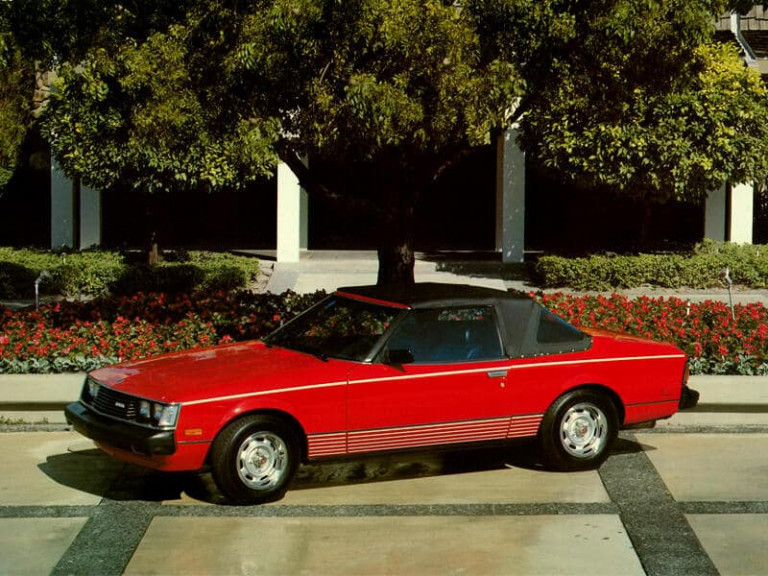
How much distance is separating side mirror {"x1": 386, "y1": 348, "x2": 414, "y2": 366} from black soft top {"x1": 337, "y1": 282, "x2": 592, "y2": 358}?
1.59 feet

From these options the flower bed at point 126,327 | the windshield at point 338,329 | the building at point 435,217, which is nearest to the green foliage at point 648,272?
the building at point 435,217

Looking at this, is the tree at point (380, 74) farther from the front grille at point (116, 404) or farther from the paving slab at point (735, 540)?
the paving slab at point (735, 540)

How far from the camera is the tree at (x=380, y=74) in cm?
1078

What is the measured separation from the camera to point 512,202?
2608 cm

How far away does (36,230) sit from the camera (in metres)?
30.2

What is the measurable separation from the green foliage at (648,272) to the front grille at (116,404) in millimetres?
14229

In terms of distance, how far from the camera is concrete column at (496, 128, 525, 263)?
25.9m

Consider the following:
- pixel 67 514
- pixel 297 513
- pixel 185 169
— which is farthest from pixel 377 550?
pixel 185 169

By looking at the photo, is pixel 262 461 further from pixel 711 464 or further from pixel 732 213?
pixel 732 213

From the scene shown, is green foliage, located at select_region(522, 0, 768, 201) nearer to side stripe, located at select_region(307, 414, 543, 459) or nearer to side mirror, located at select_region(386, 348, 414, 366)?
side stripe, located at select_region(307, 414, 543, 459)

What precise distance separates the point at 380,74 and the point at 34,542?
5283 millimetres

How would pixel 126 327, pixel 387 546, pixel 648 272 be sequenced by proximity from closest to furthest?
pixel 387 546, pixel 126 327, pixel 648 272

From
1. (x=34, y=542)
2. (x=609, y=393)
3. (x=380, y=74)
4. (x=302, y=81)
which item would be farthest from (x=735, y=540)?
(x=302, y=81)

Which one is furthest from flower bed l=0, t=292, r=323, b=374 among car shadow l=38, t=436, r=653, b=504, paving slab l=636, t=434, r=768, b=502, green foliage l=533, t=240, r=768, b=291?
green foliage l=533, t=240, r=768, b=291
